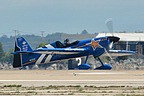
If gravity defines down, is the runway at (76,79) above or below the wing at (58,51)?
below

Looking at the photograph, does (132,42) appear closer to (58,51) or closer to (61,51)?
(61,51)

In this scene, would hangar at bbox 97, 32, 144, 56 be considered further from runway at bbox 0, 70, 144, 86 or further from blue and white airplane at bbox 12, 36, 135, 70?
runway at bbox 0, 70, 144, 86

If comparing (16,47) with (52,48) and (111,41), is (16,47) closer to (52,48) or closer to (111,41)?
(52,48)

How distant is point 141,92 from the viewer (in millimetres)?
27844

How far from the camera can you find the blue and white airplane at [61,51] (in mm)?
67375

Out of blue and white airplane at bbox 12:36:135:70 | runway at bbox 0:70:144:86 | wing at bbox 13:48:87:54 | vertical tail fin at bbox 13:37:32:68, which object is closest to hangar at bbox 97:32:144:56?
blue and white airplane at bbox 12:36:135:70

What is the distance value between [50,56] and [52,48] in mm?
3706

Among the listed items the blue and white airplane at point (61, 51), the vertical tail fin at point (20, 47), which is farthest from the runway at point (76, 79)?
the vertical tail fin at point (20, 47)

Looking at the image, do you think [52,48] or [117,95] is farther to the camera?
[52,48]

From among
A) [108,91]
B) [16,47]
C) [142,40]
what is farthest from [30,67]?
[142,40]

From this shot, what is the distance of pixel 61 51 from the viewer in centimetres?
6750

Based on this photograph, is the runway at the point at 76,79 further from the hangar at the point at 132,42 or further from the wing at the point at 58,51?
the hangar at the point at 132,42

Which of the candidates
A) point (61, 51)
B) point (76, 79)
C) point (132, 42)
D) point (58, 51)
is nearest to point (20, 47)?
point (58, 51)

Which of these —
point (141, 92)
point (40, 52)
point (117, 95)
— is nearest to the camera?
point (117, 95)
